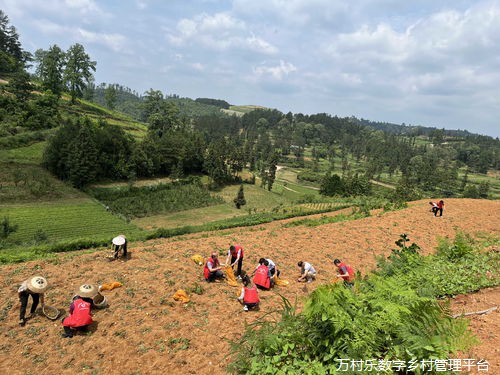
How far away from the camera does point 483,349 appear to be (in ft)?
20.2

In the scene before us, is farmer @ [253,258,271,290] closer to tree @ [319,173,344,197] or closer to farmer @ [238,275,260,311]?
farmer @ [238,275,260,311]

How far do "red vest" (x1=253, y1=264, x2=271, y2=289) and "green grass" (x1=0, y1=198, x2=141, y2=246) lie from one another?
23083 mm

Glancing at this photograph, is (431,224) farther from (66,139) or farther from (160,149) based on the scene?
(160,149)

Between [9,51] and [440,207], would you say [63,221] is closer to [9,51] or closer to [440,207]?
[440,207]

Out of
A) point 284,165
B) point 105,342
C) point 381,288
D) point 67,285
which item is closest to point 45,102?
point 67,285

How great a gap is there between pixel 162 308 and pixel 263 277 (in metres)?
3.67

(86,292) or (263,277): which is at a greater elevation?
(263,277)

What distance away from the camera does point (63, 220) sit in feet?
124

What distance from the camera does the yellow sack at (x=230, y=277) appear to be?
11.8 m

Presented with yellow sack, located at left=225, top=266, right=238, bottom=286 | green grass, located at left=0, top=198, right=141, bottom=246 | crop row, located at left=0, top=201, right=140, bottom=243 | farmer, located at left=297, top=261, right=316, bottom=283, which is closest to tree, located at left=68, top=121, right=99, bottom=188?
green grass, located at left=0, top=198, right=141, bottom=246

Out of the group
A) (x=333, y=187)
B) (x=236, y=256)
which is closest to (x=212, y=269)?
(x=236, y=256)

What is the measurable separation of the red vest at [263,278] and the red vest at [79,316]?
5501 millimetres

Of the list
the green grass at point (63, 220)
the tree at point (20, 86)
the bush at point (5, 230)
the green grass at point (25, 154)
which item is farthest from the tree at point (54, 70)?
the bush at point (5, 230)

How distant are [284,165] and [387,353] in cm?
14285
